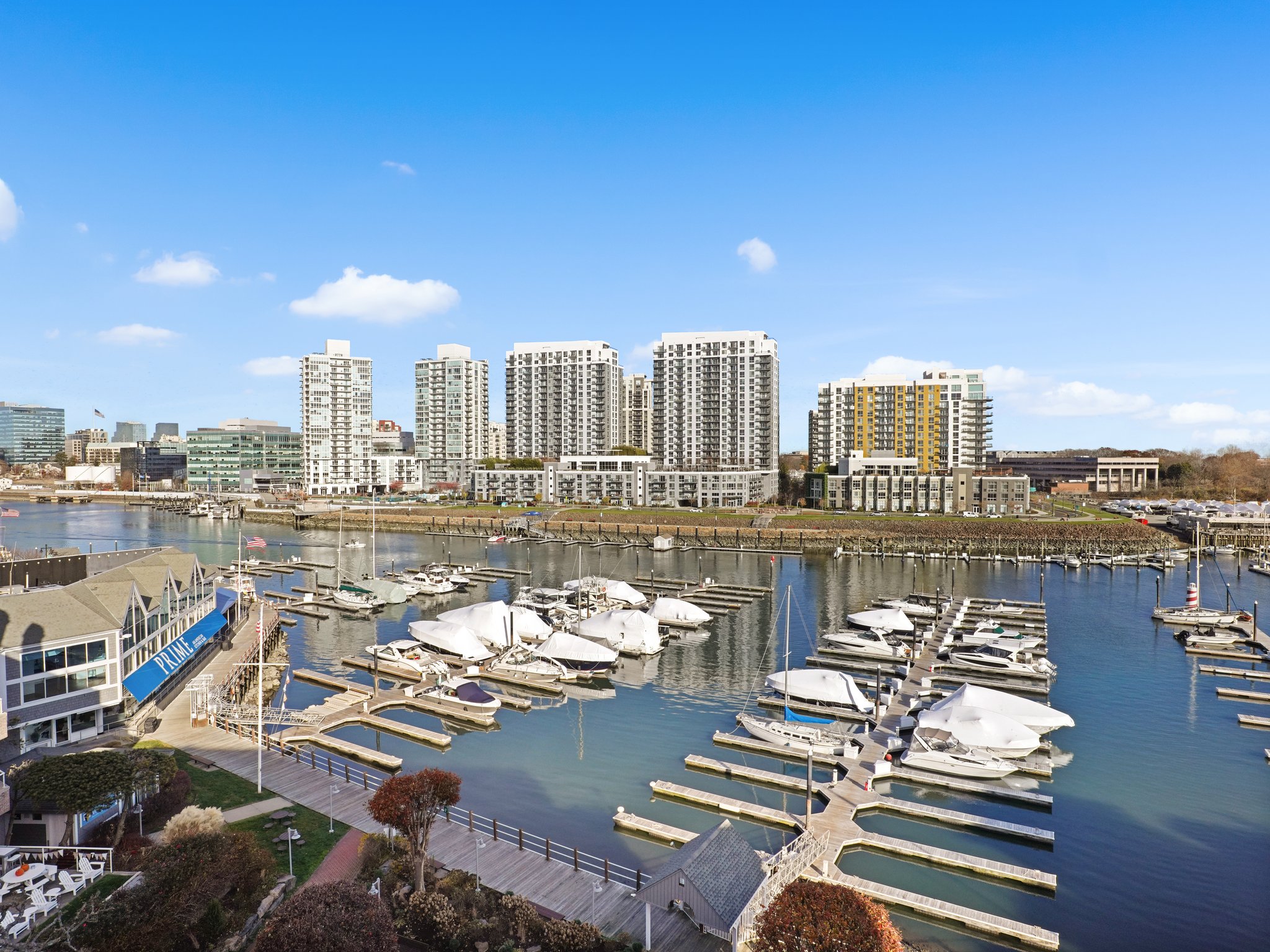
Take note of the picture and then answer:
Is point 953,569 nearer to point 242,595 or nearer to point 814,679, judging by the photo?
point 814,679

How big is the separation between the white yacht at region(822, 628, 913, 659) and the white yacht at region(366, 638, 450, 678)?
84.9 feet

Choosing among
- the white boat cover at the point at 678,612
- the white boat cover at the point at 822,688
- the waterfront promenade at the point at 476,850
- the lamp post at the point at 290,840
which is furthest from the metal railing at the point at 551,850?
the white boat cover at the point at 678,612

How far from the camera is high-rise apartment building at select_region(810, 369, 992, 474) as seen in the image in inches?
6137

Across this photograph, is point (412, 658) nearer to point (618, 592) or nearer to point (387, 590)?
point (387, 590)

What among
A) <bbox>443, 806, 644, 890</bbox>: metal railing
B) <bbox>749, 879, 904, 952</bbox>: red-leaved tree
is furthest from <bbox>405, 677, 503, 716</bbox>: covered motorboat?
<bbox>749, 879, 904, 952</bbox>: red-leaved tree

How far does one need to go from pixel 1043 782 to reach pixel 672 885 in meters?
20.7

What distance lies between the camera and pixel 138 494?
189125 mm

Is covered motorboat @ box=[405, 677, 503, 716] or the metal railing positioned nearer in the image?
the metal railing

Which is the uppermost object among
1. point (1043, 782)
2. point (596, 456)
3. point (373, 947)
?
point (596, 456)

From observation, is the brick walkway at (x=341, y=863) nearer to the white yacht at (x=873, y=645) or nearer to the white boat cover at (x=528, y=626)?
the white boat cover at (x=528, y=626)

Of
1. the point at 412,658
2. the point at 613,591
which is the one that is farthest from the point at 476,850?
the point at 613,591

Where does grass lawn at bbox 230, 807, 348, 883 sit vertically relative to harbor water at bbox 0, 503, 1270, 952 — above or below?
above

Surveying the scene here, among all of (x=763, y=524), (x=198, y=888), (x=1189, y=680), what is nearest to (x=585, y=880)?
(x=198, y=888)

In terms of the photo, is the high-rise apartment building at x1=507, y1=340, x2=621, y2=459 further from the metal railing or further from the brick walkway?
the brick walkway
